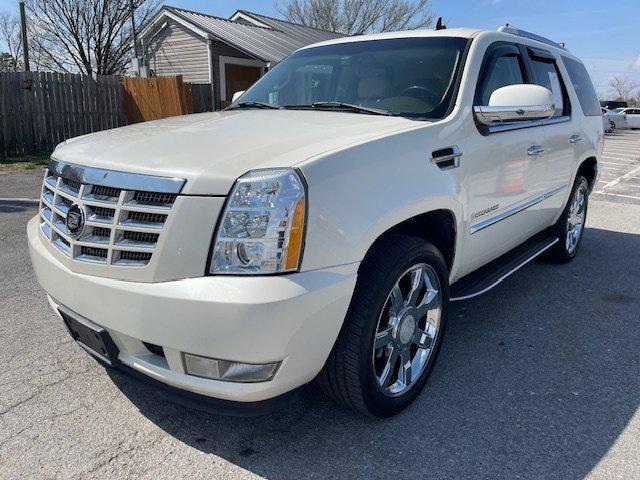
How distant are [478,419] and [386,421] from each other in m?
0.46

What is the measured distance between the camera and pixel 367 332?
7.44 feet

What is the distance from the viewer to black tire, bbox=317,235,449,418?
7.41ft

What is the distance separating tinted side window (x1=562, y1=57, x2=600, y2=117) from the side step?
57.9 inches

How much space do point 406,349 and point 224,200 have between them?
4.21ft

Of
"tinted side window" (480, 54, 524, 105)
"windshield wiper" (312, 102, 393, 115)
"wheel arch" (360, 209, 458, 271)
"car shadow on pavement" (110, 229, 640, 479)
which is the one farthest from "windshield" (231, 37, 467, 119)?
"car shadow on pavement" (110, 229, 640, 479)

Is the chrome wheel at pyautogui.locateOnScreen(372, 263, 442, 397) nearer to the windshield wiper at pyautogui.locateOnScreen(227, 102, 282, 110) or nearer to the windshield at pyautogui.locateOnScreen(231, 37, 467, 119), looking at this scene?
the windshield at pyautogui.locateOnScreen(231, 37, 467, 119)

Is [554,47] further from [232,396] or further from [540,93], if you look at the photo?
[232,396]

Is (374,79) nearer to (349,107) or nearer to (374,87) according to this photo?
(374,87)

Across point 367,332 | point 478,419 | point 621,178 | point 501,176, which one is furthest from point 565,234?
point 621,178

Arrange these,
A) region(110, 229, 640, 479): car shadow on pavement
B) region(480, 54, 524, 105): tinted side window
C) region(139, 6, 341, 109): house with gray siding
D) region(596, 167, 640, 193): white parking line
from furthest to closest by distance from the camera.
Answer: region(139, 6, 341, 109): house with gray siding
region(596, 167, 640, 193): white parking line
region(480, 54, 524, 105): tinted side window
region(110, 229, 640, 479): car shadow on pavement

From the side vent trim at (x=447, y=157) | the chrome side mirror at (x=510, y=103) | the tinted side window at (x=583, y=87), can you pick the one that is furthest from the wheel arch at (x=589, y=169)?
the side vent trim at (x=447, y=157)

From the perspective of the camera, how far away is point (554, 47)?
4.70 m

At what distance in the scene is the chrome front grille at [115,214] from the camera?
2029 mm

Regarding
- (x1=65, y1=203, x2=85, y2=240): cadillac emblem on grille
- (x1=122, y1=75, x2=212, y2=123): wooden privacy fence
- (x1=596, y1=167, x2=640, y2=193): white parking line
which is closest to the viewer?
(x1=65, y1=203, x2=85, y2=240): cadillac emblem on grille
